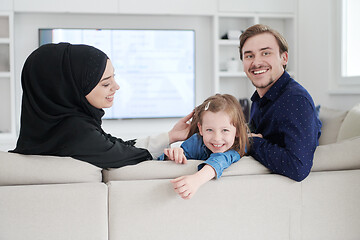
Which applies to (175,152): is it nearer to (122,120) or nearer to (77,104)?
(77,104)

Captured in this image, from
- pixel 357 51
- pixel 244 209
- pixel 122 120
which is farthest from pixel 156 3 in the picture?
pixel 244 209

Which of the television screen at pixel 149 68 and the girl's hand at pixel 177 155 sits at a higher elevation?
the television screen at pixel 149 68

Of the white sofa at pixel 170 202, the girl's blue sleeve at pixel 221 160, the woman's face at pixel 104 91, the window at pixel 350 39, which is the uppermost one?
the window at pixel 350 39

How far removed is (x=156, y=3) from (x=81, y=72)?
10.7 ft

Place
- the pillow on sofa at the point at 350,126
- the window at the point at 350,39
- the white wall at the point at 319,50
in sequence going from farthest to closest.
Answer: the white wall at the point at 319,50 → the window at the point at 350,39 → the pillow on sofa at the point at 350,126

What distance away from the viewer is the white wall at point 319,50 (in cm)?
409

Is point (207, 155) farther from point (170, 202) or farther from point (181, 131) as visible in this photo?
point (170, 202)

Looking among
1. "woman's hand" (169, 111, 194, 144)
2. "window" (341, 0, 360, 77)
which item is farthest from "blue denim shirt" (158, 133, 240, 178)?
"window" (341, 0, 360, 77)

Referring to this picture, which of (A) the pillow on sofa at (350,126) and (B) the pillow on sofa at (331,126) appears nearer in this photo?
(A) the pillow on sofa at (350,126)

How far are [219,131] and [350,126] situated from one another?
124cm

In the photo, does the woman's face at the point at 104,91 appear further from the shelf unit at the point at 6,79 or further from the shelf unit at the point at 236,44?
the shelf unit at the point at 236,44

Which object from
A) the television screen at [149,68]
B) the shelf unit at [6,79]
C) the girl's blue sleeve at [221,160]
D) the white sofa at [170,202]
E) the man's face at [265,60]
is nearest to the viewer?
Result: the white sofa at [170,202]

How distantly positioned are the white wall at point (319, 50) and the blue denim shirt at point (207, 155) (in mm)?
2343

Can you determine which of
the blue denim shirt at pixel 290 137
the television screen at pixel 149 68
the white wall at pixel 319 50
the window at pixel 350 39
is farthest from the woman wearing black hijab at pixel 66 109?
the television screen at pixel 149 68
